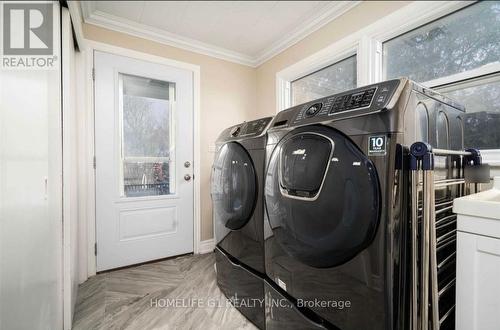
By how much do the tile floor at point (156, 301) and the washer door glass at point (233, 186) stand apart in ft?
1.86

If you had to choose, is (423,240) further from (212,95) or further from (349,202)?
(212,95)

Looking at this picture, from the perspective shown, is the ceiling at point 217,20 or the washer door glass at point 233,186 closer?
the washer door glass at point 233,186

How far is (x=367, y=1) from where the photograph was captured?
1.76m

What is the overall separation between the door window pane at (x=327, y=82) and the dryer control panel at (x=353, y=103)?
1204 mm

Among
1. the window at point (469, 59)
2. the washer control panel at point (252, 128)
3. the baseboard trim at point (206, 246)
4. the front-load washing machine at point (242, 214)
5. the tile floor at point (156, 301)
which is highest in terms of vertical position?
the window at point (469, 59)

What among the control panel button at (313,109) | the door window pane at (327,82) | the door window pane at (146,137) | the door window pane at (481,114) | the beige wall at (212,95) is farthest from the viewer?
the beige wall at (212,95)

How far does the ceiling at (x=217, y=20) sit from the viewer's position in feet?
6.24

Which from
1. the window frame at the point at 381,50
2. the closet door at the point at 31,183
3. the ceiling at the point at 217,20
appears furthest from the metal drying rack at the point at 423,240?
the ceiling at the point at 217,20

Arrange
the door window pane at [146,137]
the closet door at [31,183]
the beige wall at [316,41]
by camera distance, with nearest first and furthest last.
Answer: the closet door at [31,183] → the beige wall at [316,41] → the door window pane at [146,137]

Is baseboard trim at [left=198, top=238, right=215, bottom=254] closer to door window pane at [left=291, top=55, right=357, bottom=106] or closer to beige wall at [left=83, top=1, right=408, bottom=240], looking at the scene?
beige wall at [left=83, top=1, right=408, bottom=240]

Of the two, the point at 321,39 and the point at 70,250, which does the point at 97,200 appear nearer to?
the point at 70,250

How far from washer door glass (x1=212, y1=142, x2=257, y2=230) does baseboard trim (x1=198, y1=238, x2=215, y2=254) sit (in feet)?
3.40

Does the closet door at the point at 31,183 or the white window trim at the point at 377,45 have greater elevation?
the white window trim at the point at 377,45

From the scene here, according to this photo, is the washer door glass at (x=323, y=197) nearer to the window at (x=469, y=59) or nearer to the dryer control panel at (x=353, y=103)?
the dryer control panel at (x=353, y=103)
